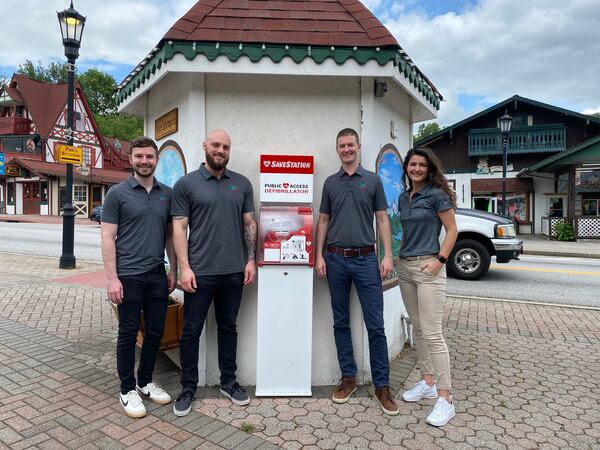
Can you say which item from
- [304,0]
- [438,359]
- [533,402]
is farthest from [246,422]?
[304,0]

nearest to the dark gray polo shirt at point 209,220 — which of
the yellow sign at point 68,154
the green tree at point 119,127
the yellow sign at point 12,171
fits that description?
the yellow sign at point 68,154

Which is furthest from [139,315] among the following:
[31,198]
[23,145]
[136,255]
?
[23,145]

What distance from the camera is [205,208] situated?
10.6 ft

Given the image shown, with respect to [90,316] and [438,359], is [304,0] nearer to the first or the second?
[438,359]

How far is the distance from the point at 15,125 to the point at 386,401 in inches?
1618

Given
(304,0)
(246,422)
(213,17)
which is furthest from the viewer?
(304,0)

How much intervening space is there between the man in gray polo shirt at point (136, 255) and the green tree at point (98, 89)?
2354 inches

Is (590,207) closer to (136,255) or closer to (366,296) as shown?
(366,296)

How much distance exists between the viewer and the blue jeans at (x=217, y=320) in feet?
10.8

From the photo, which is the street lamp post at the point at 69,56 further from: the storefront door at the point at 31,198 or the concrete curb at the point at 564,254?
the storefront door at the point at 31,198

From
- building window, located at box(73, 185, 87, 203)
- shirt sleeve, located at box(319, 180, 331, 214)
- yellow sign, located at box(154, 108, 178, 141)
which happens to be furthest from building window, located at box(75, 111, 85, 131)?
shirt sleeve, located at box(319, 180, 331, 214)

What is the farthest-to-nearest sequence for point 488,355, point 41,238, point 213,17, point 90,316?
point 41,238, point 90,316, point 488,355, point 213,17

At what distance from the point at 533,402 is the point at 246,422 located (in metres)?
2.30

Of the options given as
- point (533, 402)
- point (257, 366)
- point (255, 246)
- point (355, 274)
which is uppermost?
point (255, 246)
